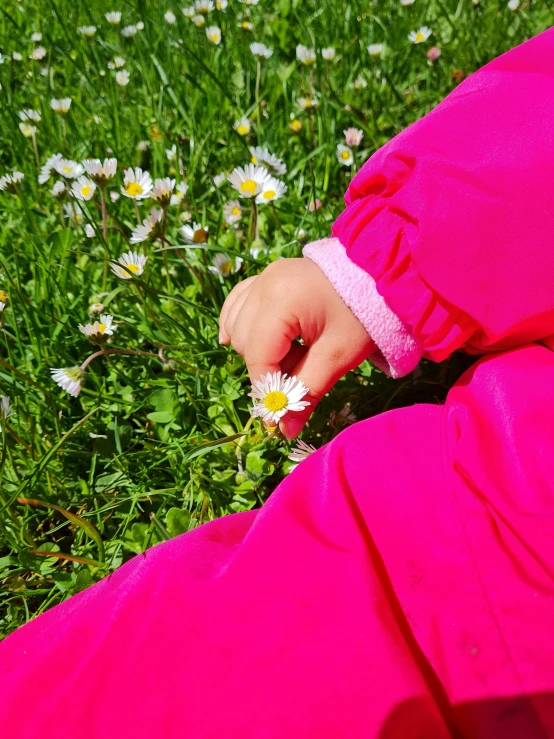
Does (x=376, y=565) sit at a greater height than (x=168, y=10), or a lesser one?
lesser

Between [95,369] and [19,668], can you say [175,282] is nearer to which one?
[95,369]

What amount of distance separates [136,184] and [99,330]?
0.39 meters

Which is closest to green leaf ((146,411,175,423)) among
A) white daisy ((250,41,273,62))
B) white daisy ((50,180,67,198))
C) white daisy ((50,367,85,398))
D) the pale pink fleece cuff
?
white daisy ((50,367,85,398))

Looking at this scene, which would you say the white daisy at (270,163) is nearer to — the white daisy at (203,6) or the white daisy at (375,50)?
the white daisy at (375,50)

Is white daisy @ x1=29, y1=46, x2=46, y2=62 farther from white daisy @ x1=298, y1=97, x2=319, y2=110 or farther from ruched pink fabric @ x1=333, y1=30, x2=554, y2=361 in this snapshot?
ruched pink fabric @ x1=333, y1=30, x2=554, y2=361

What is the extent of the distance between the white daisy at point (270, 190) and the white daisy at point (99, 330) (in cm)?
37

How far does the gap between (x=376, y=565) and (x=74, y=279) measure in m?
0.90

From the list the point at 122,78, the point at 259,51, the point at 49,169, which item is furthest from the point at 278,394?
the point at 122,78

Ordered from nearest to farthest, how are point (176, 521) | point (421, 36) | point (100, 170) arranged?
1. point (176, 521)
2. point (100, 170)
3. point (421, 36)

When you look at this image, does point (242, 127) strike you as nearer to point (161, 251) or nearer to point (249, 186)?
point (249, 186)

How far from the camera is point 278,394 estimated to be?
3.12ft

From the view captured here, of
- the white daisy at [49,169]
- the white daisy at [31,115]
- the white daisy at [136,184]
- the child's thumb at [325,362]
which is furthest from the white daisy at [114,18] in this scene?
the child's thumb at [325,362]

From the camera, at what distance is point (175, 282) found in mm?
1421

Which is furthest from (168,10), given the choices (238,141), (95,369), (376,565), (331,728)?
(331,728)
